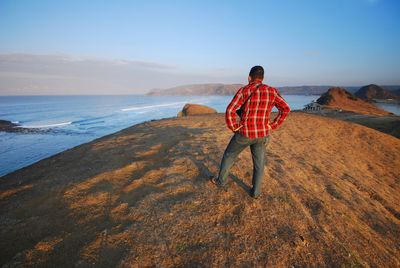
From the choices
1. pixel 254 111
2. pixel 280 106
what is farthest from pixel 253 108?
pixel 280 106

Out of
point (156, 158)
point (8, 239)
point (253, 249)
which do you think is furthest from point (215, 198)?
point (8, 239)

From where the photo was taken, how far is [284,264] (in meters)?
3.02

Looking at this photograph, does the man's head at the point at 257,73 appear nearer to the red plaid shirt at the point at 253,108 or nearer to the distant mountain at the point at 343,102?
the red plaid shirt at the point at 253,108

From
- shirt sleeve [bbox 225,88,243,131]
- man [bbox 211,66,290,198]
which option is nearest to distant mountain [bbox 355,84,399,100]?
man [bbox 211,66,290,198]

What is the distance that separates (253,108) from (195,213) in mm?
2069

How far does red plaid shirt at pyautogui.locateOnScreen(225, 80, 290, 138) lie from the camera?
12.3ft

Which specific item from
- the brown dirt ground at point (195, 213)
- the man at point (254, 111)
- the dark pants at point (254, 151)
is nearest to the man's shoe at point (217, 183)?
the brown dirt ground at point (195, 213)

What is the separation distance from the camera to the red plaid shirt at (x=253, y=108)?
12.3 ft

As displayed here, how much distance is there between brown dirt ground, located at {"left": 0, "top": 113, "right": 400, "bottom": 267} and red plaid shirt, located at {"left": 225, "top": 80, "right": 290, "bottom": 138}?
146 centimetres

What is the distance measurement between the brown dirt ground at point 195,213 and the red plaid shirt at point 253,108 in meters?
1.46

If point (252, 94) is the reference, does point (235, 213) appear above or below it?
below

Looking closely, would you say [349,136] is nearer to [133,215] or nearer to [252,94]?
[252,94]

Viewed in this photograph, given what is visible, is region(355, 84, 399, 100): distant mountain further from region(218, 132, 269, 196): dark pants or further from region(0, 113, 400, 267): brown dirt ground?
region(218, 132, 269, 196): dark pants

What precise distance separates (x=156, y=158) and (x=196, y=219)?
10.6 ft
